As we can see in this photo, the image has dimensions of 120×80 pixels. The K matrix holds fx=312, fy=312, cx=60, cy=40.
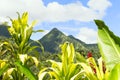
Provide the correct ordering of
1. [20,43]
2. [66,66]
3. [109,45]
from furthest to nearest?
[20,43], [66,66], [109,45]

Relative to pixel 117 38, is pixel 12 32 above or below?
above

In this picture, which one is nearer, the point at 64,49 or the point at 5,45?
the point at 64,49

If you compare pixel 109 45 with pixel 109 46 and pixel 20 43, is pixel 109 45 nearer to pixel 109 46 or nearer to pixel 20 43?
pixel 109 46

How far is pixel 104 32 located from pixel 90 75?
2.01 ft

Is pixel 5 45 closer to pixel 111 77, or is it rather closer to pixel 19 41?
pixel 19 41

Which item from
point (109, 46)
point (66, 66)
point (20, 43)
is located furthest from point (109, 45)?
point (20, 43)

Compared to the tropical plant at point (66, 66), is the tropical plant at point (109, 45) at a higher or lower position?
lower

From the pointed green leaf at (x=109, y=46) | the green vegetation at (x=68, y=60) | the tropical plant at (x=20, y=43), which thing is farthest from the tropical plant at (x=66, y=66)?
the tropical plant at (x=20, y=43)

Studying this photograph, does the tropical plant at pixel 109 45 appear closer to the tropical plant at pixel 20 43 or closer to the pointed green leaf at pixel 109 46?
the pointed green leaf at pixel 109 46

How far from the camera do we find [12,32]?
4141 mm

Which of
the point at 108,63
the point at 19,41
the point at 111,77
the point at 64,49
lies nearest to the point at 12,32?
the point at 19,41

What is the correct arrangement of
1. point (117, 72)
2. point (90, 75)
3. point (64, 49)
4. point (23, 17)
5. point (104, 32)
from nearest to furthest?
point (117, 72), point (104, 32), point (90, 75), point (64, 49), point (23, 17)

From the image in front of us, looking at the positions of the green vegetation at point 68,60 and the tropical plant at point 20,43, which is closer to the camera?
the green vegetation at point 68,60

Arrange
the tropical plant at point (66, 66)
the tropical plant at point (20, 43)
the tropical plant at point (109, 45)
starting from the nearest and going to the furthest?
the tropical plant at point (109, 45) < the tropical plant at point (66, 66) < the tropical plant at point (20, 43)
